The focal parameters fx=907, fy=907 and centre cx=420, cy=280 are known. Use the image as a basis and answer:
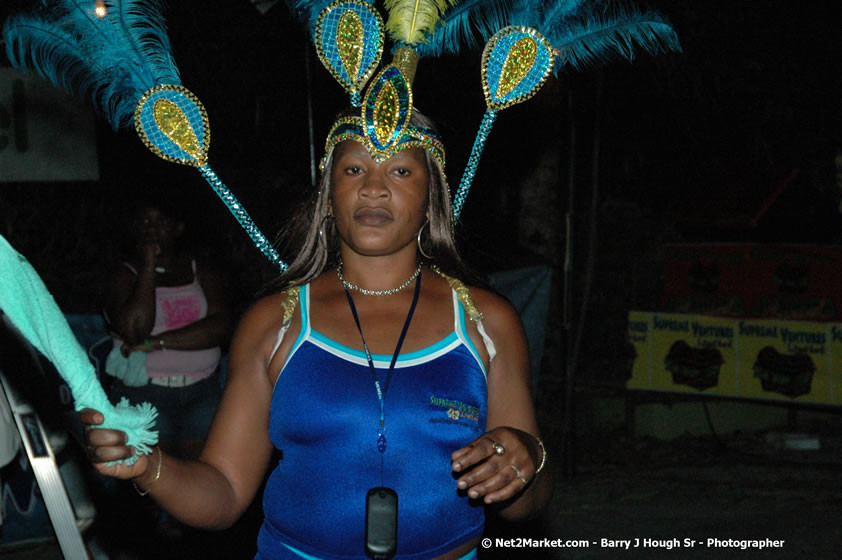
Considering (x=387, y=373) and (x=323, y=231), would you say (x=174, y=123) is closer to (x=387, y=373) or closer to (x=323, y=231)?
(x=323, y=231)

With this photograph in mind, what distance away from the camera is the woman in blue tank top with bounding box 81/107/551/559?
6.77 feet

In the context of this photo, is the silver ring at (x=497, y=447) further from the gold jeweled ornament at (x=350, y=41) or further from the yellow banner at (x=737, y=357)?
the yellow banner at (x=737, y=357)

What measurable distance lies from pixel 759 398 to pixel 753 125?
3.90m

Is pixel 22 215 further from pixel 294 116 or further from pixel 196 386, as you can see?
pixel 196 386

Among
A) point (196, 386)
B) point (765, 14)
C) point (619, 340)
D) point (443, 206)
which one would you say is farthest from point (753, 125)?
point (443, 206)

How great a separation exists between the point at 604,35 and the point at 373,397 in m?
1.38

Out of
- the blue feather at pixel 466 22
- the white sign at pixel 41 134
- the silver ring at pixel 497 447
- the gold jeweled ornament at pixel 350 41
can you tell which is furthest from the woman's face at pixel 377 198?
the white sign at pixel 41 134

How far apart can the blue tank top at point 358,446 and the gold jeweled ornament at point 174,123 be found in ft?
2.10

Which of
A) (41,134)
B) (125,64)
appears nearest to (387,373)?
(125,64)

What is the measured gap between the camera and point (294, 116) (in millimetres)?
8383

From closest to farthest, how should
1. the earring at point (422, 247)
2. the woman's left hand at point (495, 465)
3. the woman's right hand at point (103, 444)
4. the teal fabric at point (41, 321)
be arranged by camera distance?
the teal fabric at point (41, 321), the woman's right hand at point (103, 444), the woman's left hand at point (495, 465), the earring at point (422, 247)

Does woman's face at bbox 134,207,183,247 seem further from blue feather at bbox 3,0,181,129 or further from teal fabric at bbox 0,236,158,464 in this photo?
teal fabric at bbox 0,236,158,464

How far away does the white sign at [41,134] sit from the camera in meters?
5.35

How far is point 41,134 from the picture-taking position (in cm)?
557
